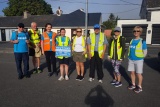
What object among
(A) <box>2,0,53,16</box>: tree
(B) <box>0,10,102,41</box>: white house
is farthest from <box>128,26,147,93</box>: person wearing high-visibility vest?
(A) <box>2,0,53,16</box>: tree

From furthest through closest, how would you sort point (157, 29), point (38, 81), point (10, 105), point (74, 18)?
point (74, 18), point (157, 29), point (38, 81), point (10, 105)

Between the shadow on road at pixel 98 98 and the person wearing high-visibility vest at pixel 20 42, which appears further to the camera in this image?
the person wearing high-visibility vest at pixel 20 42

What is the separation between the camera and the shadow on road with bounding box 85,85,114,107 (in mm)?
4051

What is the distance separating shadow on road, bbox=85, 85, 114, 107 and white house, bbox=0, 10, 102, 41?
71.9 ft

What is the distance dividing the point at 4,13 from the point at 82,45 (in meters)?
46.2

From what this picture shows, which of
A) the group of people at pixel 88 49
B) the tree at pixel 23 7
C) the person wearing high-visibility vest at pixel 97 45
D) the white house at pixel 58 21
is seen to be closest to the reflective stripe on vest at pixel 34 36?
the group of people at pixel 88 49

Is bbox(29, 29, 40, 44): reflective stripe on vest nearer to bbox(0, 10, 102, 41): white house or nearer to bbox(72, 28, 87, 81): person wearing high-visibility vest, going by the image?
bbox(72, 28, 87, 81): person wearing high-visibility vest

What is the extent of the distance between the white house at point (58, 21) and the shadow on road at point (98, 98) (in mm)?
21906

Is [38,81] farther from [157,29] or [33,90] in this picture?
[157,29]

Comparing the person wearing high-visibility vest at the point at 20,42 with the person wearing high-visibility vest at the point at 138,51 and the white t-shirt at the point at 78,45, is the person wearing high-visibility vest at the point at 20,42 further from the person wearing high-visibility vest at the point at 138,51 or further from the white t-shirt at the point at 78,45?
the person wearing high-visibility vest at the point at 138,51

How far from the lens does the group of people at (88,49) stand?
4746 mm

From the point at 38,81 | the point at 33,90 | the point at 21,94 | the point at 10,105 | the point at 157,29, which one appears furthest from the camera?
the point at 157,29

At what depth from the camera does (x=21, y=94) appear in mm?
4703

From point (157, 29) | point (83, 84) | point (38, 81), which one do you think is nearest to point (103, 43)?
point (83, 84)
